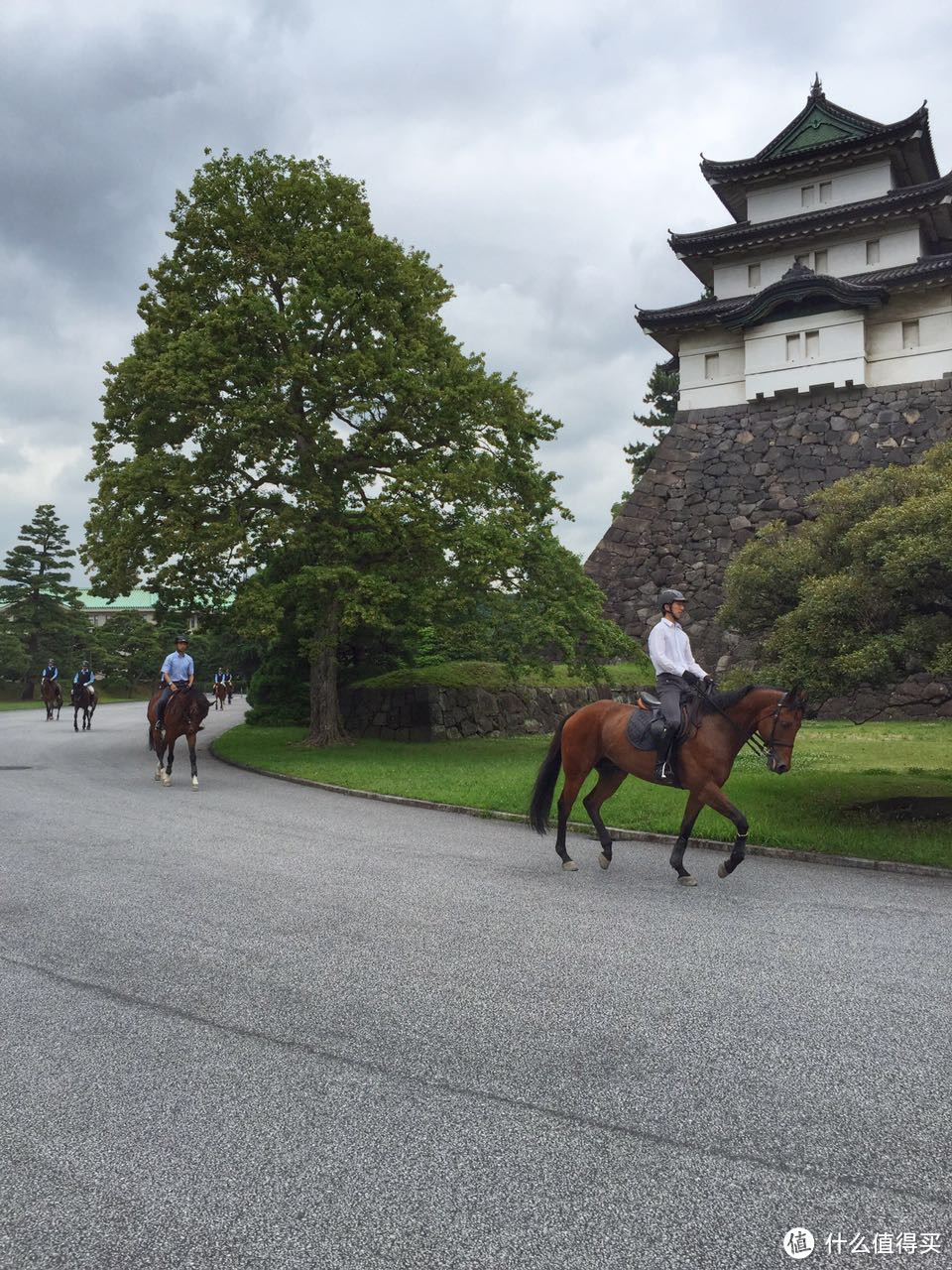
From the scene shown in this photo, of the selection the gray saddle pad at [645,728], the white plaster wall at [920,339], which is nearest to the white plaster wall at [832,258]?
the white plaster wall at [920,339]

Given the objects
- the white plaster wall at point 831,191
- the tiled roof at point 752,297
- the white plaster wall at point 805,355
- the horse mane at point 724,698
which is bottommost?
the horse mane at point 724,698

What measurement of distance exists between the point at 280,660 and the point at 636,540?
14.4 metres

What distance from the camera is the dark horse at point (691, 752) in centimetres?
837

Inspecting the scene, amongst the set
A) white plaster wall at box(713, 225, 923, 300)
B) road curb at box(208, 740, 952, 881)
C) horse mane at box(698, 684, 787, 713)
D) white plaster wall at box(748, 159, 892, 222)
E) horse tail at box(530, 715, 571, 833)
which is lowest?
road curb at box(208, 740, 952, 881)

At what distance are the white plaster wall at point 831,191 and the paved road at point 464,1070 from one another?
110ft

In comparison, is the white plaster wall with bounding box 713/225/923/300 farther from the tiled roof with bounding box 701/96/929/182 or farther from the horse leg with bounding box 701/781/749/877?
the horse leg with bounding box 701/781/749/877

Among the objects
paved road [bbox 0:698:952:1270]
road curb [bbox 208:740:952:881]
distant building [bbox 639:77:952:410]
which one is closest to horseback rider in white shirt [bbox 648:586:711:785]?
paved road [bbox 0:698:952:1270]

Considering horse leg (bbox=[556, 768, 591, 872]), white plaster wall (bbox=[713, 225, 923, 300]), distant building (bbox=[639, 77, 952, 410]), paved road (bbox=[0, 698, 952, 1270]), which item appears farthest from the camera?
white plaster wall (bbox=[713, 225, 923, 300])

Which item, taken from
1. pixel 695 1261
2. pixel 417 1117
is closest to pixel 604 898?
pixel 417 1117

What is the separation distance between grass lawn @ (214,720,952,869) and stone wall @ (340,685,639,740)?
84cm

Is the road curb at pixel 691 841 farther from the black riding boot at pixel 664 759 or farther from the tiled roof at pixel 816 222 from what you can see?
the tiled roof at pixel 816 222

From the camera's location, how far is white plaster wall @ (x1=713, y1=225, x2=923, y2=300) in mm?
31906

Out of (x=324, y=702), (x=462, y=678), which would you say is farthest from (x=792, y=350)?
(x=324, y=702)

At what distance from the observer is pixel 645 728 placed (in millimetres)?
8688
